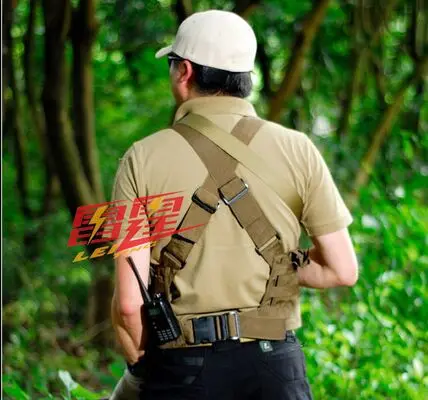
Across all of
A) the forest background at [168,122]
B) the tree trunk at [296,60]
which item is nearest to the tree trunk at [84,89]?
the forest background at [168,122]

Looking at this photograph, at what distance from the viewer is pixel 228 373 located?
301 centimetres

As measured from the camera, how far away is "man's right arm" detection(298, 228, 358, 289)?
322cm

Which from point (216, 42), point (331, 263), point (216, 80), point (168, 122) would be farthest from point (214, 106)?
point (168, 122)

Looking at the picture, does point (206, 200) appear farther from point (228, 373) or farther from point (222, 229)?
point (228, 373)

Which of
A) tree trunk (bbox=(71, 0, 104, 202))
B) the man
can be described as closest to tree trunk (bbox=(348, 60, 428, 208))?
tree trunk (bbox=(71, 0, 104, 202))

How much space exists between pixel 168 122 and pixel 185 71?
19.8 feet

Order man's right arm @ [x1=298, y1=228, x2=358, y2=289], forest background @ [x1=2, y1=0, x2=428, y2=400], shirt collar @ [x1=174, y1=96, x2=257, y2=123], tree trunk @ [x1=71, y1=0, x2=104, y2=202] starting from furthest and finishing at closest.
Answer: tree trunk @ [x1=71, y1=0, x2=104, y2=202] → forest background @ [x1=2, y1=0, x2=428, y2=400] → man's right arm @ [x1=298, y1=228, x2=358, y2=289] → shirt collar @ [x1=174, y1=96, x2=257, y2=123]

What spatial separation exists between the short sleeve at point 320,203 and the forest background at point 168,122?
5.35 ft

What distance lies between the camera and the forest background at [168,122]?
5.50 metres

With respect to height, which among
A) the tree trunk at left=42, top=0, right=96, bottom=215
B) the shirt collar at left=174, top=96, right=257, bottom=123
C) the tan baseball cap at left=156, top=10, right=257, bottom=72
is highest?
the tan baseball cap at left=156, top=10, right=257, bottom=72

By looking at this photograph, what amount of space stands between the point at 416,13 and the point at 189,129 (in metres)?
8.00

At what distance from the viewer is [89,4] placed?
Result: 7391 millimetres

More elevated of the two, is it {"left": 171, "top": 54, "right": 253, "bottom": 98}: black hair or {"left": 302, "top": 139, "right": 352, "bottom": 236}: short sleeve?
{"left": 171, "top": 54, "right": 253, "bottom": 98}: black hair

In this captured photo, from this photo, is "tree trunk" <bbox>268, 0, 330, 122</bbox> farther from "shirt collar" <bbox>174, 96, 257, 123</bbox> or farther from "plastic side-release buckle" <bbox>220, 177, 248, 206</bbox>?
"plastic side-release buckle" <bbox>220, 177, 248, 206</bbox>
